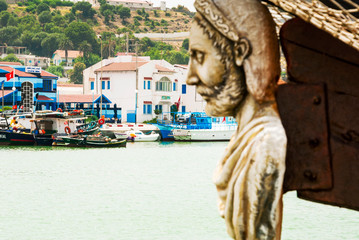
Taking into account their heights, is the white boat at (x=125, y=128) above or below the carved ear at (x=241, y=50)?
below

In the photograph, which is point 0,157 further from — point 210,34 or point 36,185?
point 210,34

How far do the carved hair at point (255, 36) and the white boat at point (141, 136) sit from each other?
4950 centimetres

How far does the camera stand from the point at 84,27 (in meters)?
138

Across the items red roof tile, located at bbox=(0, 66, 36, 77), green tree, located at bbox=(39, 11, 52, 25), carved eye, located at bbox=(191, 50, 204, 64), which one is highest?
green tree, located at bbox=(39, 11, 52, 25)

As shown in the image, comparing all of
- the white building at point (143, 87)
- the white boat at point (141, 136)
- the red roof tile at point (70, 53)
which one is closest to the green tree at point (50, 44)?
the red roof tile at point (70, 53)

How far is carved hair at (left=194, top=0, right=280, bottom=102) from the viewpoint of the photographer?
5.86ft

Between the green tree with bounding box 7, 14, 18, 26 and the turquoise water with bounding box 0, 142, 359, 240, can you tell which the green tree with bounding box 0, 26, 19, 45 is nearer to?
the green tree with bounding box 7, 14, 18, 26

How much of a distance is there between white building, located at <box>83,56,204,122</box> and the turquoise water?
23314mm

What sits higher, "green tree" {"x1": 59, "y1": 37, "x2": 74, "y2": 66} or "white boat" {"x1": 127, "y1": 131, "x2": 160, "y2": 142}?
"green tree" {"x1": 59, "y1": 37, "x2": 74, "y2": 66}

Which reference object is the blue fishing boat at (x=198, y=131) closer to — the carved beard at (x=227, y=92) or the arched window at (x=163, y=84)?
the arched window at (x=163, y=84)

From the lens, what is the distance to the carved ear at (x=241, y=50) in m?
1.78

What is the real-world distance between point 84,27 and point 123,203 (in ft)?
395

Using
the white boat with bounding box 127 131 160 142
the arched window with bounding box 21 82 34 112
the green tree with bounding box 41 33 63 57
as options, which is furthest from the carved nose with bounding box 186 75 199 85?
the green tree with bounding box 41 33 63 57

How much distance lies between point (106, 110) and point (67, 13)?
4485 inches
